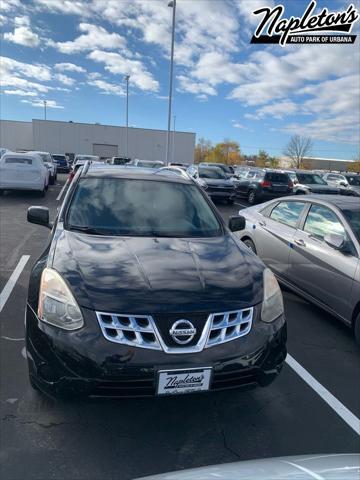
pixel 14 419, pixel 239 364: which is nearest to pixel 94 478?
pixel 14 419

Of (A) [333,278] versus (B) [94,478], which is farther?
(A) [333,278]

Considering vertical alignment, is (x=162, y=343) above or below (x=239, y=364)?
above

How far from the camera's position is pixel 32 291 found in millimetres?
A: 2779

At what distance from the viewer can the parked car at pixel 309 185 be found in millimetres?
17689

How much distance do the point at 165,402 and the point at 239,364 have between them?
853 mm

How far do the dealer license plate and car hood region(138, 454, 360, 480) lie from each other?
86cm

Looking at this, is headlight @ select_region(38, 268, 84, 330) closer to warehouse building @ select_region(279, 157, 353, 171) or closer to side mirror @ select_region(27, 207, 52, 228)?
side mirror @ select_region(27, 207, 52, 228)

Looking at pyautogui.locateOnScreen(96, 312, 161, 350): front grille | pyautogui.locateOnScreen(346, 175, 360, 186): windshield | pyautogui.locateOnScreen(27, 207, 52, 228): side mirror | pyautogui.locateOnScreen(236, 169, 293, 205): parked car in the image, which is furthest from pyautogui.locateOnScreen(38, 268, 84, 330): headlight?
pyautogui.locateOnScreen(346, 175, 360, 186): windshield

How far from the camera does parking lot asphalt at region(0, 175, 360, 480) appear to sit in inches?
95.0

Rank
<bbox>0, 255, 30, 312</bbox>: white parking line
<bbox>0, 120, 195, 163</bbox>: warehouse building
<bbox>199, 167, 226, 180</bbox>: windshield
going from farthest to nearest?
<bbox>0, 120, 195, 163</bbox>: warehouse building
<bbox>199, 167, 226, 180</bbox>: windshield
<bbox>0, 255, 30, 312</bbox>: white parking line

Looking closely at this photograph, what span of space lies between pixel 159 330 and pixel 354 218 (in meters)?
3.32

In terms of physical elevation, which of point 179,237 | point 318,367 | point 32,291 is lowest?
point 318,367

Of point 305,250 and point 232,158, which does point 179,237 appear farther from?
point 232,158

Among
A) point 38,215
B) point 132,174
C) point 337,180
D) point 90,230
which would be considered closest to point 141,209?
point 90,230
